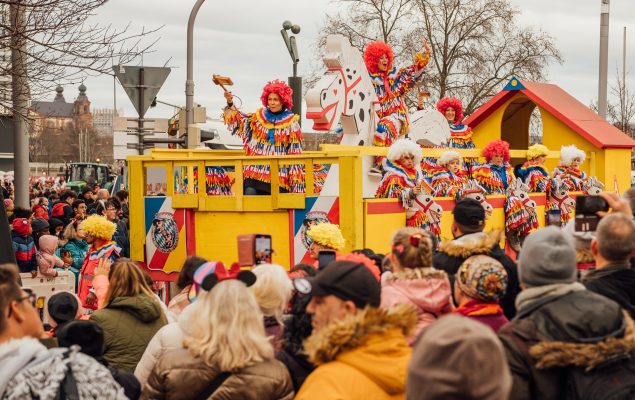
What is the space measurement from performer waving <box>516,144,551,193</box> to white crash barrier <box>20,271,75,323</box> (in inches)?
240

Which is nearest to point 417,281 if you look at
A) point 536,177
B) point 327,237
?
point 327,237

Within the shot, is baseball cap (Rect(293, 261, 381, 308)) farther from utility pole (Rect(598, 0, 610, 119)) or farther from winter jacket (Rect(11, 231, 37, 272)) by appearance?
utility pole (Rect(598, 0, 610, 119))

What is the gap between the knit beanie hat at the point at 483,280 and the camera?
5008mm

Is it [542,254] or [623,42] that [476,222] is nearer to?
[542,254]

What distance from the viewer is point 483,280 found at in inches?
197

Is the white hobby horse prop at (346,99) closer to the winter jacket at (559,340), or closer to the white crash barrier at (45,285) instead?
the white crash barrier at (45,285)

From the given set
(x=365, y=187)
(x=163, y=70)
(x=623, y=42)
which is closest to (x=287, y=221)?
(x=365, y=187)

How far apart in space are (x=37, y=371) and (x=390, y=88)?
873 cm

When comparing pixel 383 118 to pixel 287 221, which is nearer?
pixel 287 221

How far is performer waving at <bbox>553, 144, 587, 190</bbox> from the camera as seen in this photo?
46.7 ft

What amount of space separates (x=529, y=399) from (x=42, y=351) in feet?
5.98

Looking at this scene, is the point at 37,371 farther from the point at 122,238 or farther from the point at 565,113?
the point at 565,113

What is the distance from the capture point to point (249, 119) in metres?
10.8

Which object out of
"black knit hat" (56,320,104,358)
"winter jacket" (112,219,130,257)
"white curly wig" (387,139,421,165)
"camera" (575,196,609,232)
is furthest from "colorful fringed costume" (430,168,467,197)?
"black knit hat" (56,320,104,358)
